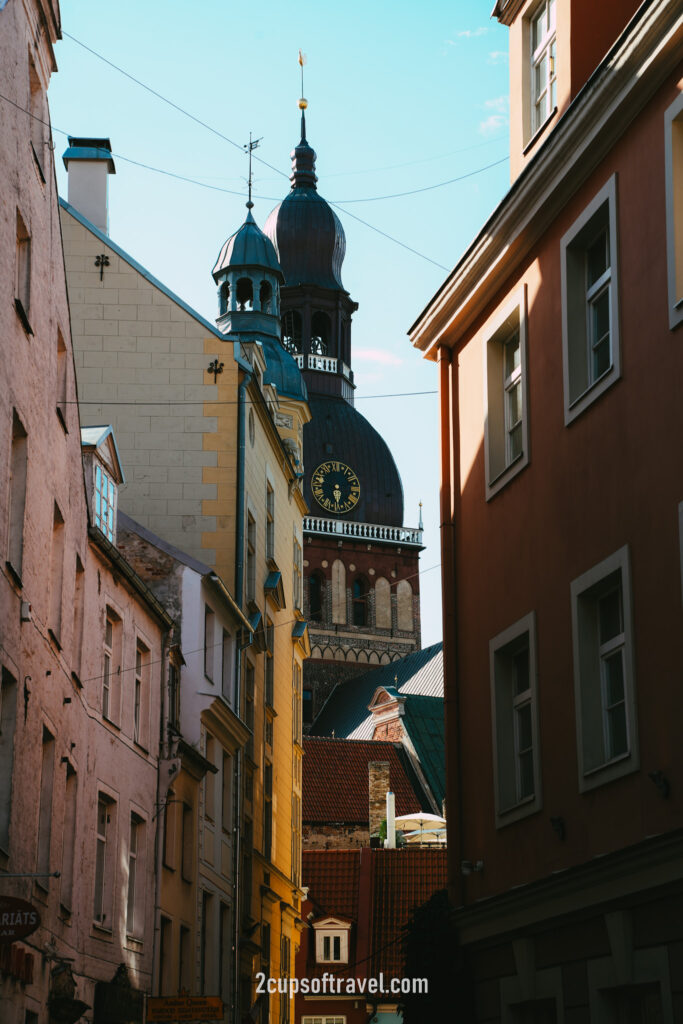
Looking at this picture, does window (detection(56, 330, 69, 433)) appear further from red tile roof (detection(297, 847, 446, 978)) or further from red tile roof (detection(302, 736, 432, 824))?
red tile roof (detection(302, 736, 432, 824))

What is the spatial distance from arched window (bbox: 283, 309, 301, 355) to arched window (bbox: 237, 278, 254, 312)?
6052 cm

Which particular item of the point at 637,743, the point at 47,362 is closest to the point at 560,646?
the point at 637,743

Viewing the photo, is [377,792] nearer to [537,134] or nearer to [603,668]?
[537,134]

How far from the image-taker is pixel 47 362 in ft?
54.9

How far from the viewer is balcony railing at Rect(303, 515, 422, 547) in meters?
95.2

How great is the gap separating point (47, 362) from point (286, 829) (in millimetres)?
21736

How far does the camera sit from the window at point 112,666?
Result: 65.8ft

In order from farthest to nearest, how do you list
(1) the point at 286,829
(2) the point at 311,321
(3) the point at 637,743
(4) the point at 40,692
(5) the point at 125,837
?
1. (2) the point at 311,321
2. (1) the point at 286,829
3. (5) the point at 125,837
4. (4) the point at 40,692
5. (3) the point at 637,743

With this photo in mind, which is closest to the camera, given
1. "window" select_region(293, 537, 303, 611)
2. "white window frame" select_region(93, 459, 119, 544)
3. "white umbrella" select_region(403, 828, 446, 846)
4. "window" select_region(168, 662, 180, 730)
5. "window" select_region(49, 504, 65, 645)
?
"window" select_region(49, 504, 65, 645)

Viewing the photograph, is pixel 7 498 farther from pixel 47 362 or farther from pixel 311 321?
pixel 311 321

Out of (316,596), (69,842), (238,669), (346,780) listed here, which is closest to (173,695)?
(238,669)

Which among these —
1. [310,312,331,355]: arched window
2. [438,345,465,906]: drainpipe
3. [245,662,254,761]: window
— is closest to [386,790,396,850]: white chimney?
[245,662,254,761]: window

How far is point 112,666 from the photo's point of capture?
20516 mm

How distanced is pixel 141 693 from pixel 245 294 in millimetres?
18876
